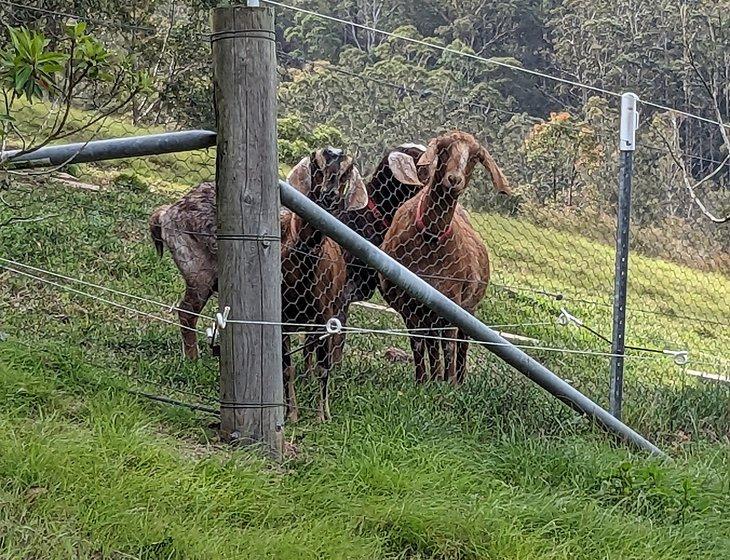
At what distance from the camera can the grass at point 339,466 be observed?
9.46 ft

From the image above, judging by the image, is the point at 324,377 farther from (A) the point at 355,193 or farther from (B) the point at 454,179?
(B) the point at 454,179

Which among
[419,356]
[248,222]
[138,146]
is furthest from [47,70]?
[419,356]

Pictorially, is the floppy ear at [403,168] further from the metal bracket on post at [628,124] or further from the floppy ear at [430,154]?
the metal bracket on post at [628,124]

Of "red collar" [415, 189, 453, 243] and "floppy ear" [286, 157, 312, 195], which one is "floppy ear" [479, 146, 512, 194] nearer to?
"red collar" [415, 189, 453, 243]

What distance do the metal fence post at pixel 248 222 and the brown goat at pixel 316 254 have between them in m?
0.88

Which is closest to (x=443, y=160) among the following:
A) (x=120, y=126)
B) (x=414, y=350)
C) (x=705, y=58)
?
(x=414, y=350)

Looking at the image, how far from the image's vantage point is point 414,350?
16.9ft

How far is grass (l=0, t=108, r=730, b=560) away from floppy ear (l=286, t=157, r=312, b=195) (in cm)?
66

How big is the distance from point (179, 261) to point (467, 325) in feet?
7.33

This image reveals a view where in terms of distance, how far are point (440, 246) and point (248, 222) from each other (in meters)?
2.02

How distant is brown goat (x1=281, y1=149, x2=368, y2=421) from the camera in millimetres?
4430

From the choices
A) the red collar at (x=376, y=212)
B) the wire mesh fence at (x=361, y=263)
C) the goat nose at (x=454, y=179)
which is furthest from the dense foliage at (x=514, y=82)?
the red collar at (x=376, y=212)

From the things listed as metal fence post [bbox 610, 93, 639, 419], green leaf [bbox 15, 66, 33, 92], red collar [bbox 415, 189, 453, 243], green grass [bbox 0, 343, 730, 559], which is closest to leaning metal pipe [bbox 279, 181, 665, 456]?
green grass [bbox 0, 343, 730, 559]

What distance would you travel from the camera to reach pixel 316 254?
4527 mm
